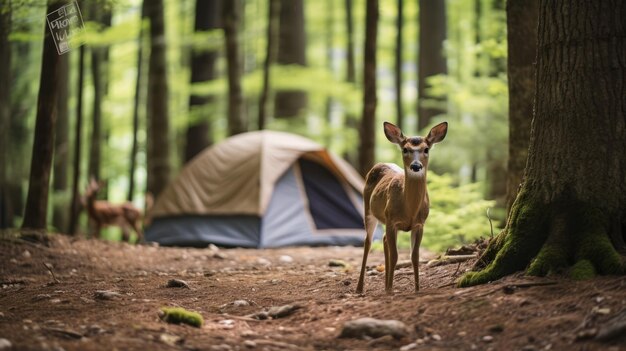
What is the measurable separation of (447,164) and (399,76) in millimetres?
3289

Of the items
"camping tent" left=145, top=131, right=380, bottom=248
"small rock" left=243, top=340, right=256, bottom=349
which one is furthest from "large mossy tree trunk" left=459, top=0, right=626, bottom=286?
"camping tent" left=145, top=131, right=380, bottom=248

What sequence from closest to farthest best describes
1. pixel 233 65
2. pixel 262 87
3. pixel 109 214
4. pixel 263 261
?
pixel 263 261 < pixel 233 65 < pixel 109 214 < pixel 262 87

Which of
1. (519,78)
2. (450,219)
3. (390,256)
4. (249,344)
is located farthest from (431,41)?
(249,344)

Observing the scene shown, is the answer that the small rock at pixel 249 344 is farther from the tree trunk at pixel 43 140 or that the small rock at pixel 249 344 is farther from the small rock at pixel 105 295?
the tree trunk at pixel 43 140

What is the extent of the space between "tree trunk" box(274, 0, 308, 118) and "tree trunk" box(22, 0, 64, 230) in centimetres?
1295

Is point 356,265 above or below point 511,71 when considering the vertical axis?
below

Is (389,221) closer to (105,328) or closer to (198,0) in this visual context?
(105,328)

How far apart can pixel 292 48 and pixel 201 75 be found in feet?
14.0

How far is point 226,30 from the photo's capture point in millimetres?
16656

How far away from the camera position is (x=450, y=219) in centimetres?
991

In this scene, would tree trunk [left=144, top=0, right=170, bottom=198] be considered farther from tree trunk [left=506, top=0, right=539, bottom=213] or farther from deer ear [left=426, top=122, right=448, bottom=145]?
deer ear [left=426, top=122, right=448, bottom=145]

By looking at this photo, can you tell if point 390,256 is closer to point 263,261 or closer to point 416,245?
point 416,245

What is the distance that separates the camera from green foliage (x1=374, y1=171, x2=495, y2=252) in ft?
32.9

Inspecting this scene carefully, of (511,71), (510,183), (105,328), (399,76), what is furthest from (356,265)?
(399,76)
